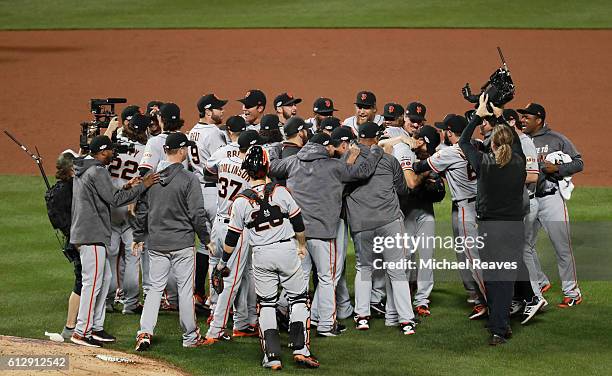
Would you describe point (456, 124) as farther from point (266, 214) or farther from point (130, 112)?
point (130, 112)

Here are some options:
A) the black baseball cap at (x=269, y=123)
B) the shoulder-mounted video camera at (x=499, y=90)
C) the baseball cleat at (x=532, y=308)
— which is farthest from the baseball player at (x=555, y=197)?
the black baseball cap at (x=269, y=123)

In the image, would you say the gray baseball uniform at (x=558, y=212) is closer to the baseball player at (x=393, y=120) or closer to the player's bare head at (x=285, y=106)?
the baseball player at (x=393, y=120)

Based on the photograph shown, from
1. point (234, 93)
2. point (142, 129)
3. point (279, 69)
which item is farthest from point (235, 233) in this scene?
point (279, 69)

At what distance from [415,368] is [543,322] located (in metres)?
1.72

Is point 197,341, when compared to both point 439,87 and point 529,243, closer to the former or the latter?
point 529,243

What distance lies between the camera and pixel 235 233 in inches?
310

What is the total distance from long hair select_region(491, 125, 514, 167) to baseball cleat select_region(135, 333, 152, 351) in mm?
3117

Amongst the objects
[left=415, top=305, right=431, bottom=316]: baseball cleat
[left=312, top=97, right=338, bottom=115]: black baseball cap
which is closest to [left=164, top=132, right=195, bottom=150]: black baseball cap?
[left=312, top=97, right=338, bottom=115]: black baseball cap

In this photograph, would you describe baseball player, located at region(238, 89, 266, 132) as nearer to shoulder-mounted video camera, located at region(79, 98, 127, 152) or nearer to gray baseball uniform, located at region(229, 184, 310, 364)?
shoulder-mounted video camera, located at region(79, 98, 127, 152)

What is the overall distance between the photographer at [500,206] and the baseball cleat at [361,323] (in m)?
1.09

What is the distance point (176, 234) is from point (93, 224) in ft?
2.24

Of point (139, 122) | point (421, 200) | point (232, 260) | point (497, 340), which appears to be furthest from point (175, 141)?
point (497, 340)

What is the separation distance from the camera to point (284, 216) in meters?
7.88

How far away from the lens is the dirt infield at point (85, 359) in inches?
287
